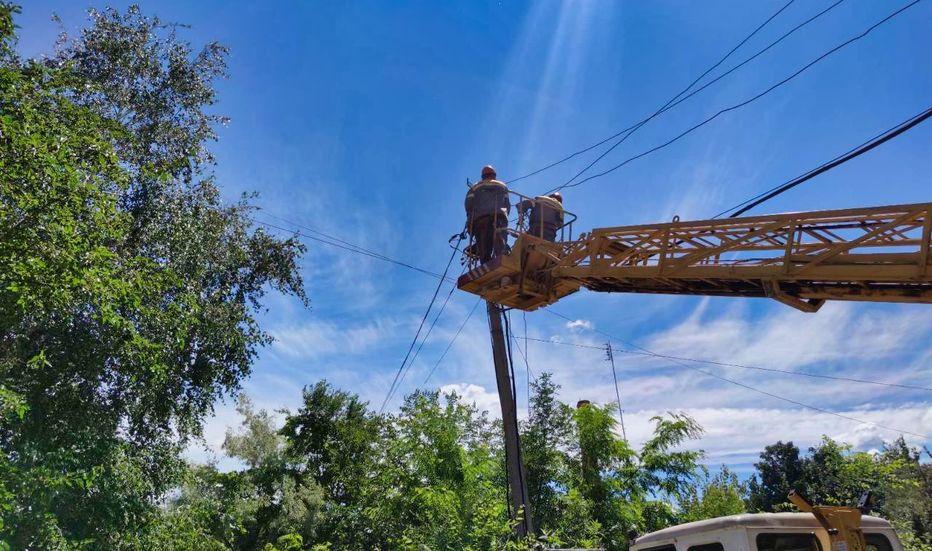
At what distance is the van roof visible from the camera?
5105mm

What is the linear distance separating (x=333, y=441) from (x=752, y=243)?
90.0ft

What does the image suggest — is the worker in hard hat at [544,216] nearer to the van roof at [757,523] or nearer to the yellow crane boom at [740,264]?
the yellow crane boom at [740,264]

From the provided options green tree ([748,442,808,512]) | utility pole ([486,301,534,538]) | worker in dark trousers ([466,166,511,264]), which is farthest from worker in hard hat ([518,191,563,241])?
green tree ([748,442,808,512])

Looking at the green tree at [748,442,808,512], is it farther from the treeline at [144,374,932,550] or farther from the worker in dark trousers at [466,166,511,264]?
the worker in dark trousers at [466,166,511,264]

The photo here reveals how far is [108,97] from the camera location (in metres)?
13.3

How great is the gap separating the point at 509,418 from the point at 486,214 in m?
4.98

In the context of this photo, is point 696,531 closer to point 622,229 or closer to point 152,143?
point 622,229

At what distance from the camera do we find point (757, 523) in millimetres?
5094

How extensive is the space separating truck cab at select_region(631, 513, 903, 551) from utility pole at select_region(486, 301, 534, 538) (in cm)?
570

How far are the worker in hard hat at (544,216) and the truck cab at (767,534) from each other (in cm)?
636

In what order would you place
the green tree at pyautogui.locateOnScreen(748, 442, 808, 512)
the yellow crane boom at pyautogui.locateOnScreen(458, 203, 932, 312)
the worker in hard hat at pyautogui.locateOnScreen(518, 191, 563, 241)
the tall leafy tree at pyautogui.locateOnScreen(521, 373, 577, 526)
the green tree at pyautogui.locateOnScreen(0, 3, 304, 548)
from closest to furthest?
the yellow crane boom at pyautogui.locateOnScreen(458, 203, 932, 312) → the green tree at pyautogui.locateOnScreen(0, 3, 304, 548) → the worker in hard hat at pyautogui.locateOnScreen(518, 191, 563, 241) → the tall leafy tree at pyautogui.locateOnScreen(521, 373, 577, 526) → the green tree at pyautogui.locateOnScreen(748, 442, 808, 512)

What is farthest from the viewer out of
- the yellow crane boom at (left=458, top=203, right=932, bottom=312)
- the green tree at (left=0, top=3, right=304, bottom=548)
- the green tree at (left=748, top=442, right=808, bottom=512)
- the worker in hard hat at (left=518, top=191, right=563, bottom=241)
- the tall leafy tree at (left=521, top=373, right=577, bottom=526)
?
the green tree at (left=748, top=442, right=808, bottom=512)

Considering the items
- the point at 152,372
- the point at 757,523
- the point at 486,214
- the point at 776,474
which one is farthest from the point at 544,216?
the point at 776,474

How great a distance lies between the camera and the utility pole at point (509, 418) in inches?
444
